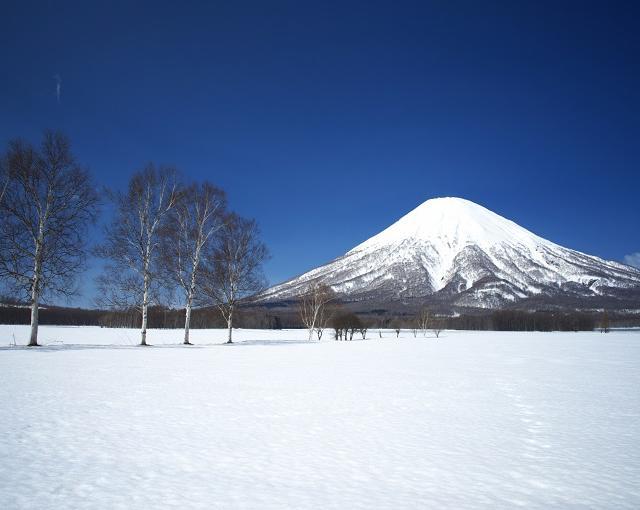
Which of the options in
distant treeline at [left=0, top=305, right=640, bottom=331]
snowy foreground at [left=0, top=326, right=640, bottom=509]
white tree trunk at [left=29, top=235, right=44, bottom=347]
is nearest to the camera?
snowy foreground at [left=0, top=326, right=640, bottom=509]

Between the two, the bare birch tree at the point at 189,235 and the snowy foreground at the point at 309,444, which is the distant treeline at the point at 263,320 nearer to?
the bare birch tree at the point at 189,235

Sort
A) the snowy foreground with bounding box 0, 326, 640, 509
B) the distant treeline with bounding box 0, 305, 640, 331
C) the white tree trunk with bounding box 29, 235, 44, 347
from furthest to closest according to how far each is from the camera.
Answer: the distant treeline with bounding box 0, 305, 640, 331 → the white tree trunk with bounding box 29, 235, 44, 347 → the snowy foreground with bounding box 0, 326, 640, 509

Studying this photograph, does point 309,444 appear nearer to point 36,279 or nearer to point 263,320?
point 36,279

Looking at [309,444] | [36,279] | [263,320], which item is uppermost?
[36,279]

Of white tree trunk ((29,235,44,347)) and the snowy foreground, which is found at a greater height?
white tree trunk ((29,235,44,347))

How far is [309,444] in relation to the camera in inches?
287

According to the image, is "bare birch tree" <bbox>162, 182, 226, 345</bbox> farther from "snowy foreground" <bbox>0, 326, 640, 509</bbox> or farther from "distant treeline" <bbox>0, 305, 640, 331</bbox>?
"distant treeline" <bbox>0, 305, 640, 331</bbox>

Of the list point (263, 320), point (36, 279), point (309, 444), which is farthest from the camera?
point (263, 320)

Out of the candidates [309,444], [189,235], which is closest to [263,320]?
[189,235]

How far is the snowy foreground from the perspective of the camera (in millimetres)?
5254

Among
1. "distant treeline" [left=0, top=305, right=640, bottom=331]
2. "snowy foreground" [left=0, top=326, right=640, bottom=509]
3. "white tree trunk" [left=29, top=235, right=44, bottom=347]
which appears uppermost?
"white tree trunk" [left=29, top=235, right=44, bottom=347]

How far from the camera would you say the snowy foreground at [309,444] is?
5.25m

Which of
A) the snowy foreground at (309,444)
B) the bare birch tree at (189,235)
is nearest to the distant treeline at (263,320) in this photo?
the bare birch tree at (189,235)

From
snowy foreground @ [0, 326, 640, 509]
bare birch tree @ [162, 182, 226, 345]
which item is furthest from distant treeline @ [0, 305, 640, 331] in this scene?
snowy foreground @ [0, 326, 640, 509]
